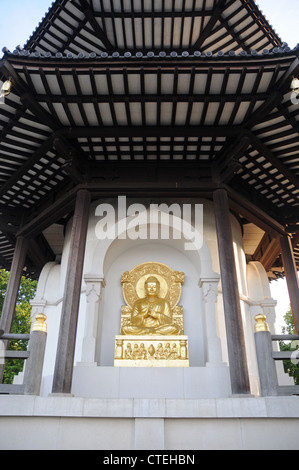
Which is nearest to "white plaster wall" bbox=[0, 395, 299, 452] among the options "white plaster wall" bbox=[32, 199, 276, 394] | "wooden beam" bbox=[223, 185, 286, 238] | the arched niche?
"white plaster wall" bbox=[32, 199, 276, 394]

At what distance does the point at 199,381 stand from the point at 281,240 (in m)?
4.79

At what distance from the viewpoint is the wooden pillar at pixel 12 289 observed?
363 inches

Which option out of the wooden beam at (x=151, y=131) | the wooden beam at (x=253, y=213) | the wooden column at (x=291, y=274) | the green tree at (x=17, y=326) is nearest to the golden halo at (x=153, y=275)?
the wooden beam at (x=253, y=213)

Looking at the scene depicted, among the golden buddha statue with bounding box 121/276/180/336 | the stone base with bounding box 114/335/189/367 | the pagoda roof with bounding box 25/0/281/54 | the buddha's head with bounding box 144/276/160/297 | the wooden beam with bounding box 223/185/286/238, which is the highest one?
the pagoda roof with bounding box 25/0/281/54

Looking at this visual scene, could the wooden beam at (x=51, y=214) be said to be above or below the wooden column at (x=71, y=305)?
above

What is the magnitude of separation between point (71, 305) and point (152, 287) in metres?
2.37

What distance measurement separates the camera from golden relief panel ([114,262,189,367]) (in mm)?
7875

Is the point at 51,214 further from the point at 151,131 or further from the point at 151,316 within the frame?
the point at 151,316

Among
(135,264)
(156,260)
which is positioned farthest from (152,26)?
(135,264)

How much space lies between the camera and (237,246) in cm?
1016

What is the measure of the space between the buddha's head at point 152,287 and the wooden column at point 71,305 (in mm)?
2008

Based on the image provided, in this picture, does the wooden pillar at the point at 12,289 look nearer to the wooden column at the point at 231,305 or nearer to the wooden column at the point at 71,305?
the wooden column at the point at 71,305

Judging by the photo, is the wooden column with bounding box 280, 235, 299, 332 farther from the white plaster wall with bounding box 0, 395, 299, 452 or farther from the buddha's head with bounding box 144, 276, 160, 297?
the white plaster wall with bounding box 0, 395, 299, 452

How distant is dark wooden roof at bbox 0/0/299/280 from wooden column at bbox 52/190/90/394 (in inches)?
32.8
